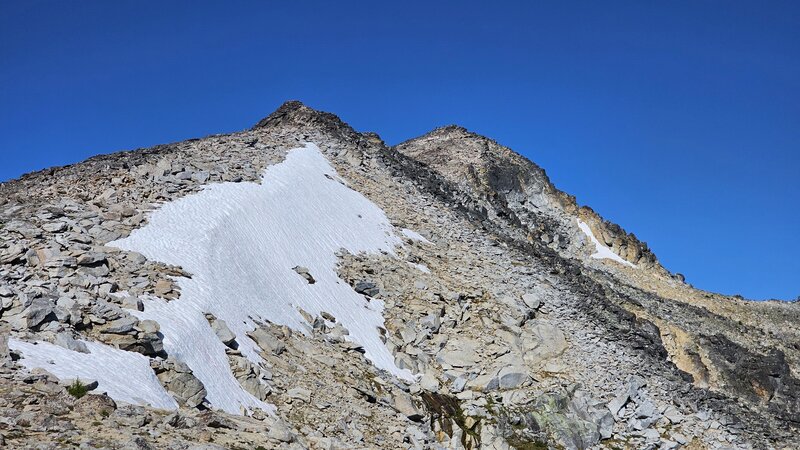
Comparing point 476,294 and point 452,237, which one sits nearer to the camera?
point 476,294

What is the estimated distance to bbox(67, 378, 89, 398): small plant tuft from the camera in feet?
48.4

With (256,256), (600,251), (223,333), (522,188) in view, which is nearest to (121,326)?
(223,333)

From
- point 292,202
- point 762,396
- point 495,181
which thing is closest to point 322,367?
point 292,202

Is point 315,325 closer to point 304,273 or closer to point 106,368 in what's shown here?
point 304,273

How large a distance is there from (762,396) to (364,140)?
95.4 ft

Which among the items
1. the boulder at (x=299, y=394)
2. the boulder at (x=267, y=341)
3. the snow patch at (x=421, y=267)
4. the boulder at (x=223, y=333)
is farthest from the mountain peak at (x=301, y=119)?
the boulder at (x=299, y=394)

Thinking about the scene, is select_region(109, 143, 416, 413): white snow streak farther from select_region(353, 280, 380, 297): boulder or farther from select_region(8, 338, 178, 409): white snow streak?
select_region(8, 338, 178, 409): white snow streak

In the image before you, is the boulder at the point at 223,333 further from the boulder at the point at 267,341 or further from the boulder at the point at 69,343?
the boulder at the point at 69,343

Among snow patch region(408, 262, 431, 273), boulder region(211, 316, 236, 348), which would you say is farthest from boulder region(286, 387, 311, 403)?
snow patch region(408, 262, 431, 273)

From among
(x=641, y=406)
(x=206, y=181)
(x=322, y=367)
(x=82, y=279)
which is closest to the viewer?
(x=82, y=279)

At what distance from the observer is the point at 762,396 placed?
40906 mm

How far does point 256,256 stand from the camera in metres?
28.3

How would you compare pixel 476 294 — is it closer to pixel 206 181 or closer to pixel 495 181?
pixel 206 181

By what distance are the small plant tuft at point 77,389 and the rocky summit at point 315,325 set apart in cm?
6
